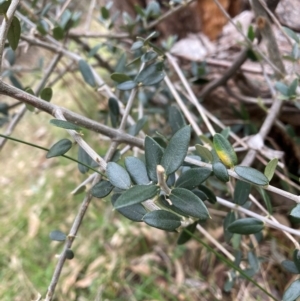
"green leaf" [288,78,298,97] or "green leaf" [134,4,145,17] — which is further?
"green leaf" [134,4,145,17]

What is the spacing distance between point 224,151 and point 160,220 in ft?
0.39

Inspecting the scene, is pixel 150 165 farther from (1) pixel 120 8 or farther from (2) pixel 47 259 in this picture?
(1) pixel 120 8

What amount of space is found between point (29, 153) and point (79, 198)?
0.49 metres

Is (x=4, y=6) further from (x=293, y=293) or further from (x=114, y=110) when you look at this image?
(x=293, y=293)

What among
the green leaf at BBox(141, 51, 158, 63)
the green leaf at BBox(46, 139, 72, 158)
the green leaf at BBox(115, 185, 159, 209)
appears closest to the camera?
the green leaf at BBox(115, 185, 159, 209)

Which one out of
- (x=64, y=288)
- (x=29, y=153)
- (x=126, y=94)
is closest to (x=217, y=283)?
(x=64, y=288)

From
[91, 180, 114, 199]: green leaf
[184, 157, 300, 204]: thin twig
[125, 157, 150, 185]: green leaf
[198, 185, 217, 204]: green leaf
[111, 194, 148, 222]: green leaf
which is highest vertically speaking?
[125, 157, 150, 185]: green leaf

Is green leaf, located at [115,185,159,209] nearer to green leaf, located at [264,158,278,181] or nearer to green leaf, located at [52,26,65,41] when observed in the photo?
green leaf, located at [264,158,278,181]

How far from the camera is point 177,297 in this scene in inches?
35.6

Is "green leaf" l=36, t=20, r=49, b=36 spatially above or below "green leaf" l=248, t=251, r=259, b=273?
above

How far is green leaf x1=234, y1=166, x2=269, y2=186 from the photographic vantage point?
42 centimetres

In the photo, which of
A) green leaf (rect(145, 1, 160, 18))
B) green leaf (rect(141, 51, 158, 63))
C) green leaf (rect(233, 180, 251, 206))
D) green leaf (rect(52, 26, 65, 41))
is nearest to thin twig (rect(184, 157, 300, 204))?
green leaf (rect(233, 180, 251, 206))

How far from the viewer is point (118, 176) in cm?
42

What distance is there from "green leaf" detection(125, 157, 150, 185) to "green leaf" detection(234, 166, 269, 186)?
0.11 meters
